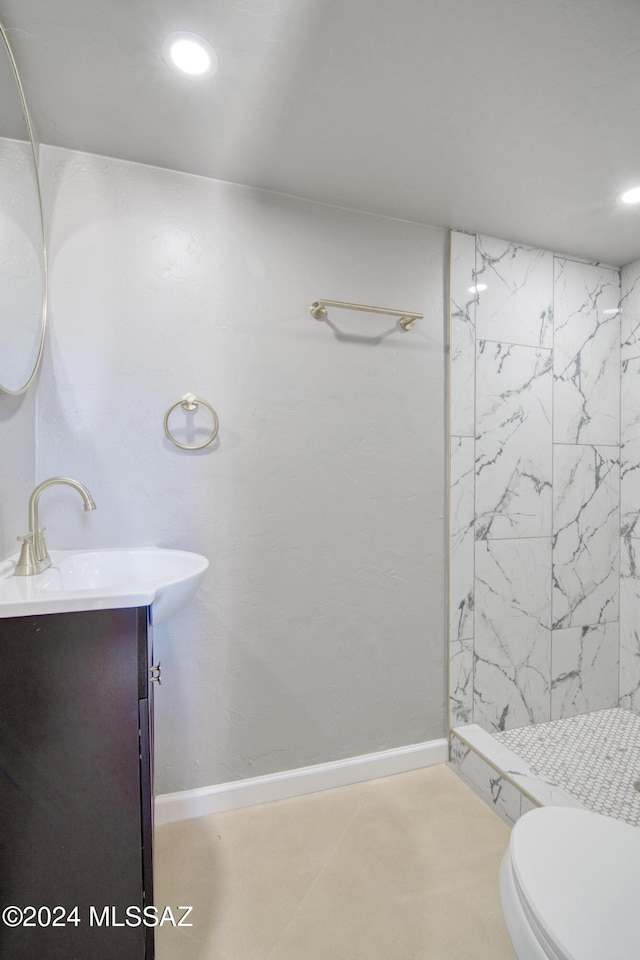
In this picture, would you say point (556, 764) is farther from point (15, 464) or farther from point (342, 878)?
point (15, 464)

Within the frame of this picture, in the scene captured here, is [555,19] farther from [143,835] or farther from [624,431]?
[143,835]

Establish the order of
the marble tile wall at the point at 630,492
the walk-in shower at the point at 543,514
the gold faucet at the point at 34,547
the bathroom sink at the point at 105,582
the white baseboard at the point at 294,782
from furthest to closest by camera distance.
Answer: the marble tile wall at the point at 630,492, the walk-in shower at the point at 543,514, the white baseboard at the point at 294,782, the gold faucet at the point at 34,547, the bathroom sink at the point at 105,582

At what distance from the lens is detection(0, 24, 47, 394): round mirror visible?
1192 mm

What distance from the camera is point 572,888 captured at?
2.86ft

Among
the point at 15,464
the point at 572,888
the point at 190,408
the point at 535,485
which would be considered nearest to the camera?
the point at 572,888

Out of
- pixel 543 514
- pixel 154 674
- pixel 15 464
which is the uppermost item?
pixel 15 464

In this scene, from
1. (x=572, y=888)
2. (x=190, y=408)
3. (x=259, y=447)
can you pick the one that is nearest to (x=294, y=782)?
(x=572, y=888)

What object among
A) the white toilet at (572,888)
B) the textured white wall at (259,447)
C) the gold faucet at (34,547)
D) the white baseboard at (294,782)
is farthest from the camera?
the white baseboard at (294,782)

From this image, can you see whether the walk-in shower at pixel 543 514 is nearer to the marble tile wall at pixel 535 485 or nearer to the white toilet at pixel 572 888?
the marble tile wall at pixel 535 485

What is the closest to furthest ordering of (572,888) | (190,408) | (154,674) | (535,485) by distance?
(572,888) < (154,674) < (190,408) < (535,485)

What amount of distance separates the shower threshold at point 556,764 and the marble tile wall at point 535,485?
8cm

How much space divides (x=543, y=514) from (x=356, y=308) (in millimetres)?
1354

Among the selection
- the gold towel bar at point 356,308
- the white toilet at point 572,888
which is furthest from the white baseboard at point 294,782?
the gold towel bar at point 356,308

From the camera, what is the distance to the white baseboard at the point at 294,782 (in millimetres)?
1697
